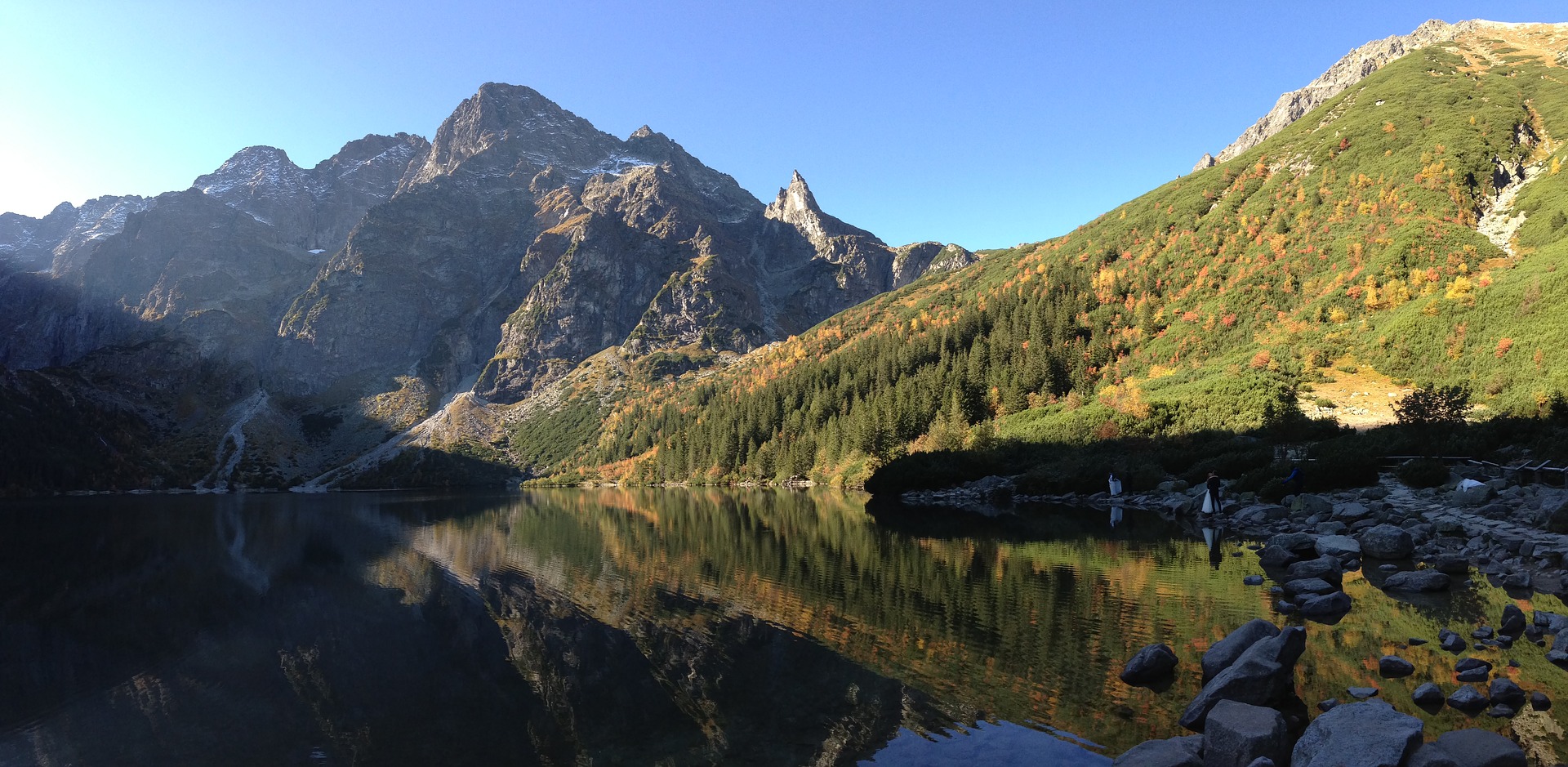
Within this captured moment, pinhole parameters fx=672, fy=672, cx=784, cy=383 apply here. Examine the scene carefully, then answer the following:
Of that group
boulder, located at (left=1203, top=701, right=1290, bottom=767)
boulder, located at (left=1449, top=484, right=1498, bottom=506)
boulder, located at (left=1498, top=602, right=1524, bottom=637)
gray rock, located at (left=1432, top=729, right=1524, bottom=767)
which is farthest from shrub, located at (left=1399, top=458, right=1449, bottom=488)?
boulder, located at (left=1203, top=701, right=1290, bottom=767)

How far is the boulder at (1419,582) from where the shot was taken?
19.1 m

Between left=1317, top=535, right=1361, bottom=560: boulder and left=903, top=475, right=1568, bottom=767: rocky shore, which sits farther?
left=1317, top=535, right=1361, bottom=560: boulder

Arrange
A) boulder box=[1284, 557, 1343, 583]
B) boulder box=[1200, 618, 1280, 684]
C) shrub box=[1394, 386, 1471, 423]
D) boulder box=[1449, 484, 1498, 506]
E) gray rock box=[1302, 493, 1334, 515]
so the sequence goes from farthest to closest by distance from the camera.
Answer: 1. shrub box=[1394, 386, 1471, 423]
2. gray rock box=[1302, 493, 1334, 515]
3. boulder box=[1449, 484, 1498, 506]
4. boulder box=[1284, 557, 1343, 583]
5. boulder box=[1200, 618, 1280, 684]

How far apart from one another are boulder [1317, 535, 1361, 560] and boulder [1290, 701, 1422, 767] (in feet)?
58.8

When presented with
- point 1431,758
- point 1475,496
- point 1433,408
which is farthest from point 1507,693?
point 1433,408

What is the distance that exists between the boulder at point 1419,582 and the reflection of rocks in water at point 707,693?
631 inches

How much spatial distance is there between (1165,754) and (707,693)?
9.29 meters

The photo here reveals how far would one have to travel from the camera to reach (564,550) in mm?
41625

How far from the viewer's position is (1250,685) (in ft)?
38.0

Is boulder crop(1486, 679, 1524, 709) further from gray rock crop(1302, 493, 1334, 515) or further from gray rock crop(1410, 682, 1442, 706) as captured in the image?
gray rock crop(1302, 493, 1334, 515)

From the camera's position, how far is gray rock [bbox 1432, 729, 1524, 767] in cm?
827

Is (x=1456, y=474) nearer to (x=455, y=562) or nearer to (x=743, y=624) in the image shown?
(x=743, y=624)

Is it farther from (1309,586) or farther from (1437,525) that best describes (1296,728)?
(1437,525)

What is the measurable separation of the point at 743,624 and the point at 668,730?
316 inches
